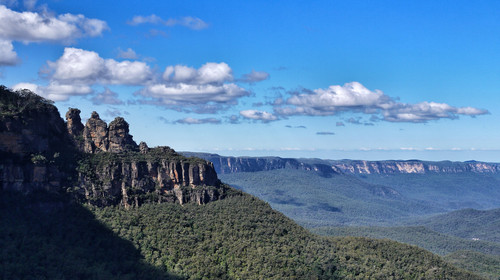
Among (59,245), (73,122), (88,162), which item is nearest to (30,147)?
(88,162)

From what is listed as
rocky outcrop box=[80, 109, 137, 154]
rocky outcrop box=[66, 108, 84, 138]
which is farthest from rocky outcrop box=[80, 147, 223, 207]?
rocky outcrop box=[66, 108, 84, 138]

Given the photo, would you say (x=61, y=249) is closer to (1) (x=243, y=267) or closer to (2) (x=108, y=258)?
(2) (x=108, y=258)

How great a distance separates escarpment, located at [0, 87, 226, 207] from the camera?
4008 inches

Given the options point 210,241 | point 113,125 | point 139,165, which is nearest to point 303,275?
point 210,241

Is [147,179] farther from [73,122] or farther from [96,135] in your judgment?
[73,122]

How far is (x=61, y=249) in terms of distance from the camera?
93188 mm

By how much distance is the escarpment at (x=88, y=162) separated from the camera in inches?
4008

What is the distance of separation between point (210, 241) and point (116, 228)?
1891cm

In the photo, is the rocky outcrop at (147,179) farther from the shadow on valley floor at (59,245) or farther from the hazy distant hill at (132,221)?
the shadow on valley floor at (59,245)

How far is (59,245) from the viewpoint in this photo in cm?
9475

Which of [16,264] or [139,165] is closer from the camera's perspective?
[16,264]

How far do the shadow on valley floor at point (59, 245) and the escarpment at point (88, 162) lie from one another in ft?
13.0

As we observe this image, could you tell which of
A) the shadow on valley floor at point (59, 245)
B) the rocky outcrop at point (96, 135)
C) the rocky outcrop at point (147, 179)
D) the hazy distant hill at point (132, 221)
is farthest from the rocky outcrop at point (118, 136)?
the shadow on valley floor at point (59, 245)

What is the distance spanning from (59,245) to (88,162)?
83.7ft
